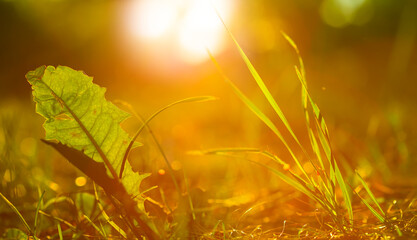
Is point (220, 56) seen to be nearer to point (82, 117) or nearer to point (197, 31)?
point (197, 31)

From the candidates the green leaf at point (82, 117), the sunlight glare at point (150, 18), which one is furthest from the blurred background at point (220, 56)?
the green leaf at point (82, 117)

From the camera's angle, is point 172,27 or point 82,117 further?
point 172,27

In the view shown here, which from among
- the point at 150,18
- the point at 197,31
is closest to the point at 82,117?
the point at 197,31

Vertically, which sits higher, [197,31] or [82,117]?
[197,31]

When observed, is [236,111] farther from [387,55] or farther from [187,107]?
[387,55]

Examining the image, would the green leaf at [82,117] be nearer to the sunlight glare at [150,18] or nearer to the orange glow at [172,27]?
the orange glow at [172,27]

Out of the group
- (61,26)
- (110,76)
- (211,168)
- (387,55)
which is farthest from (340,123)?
(61,26)
